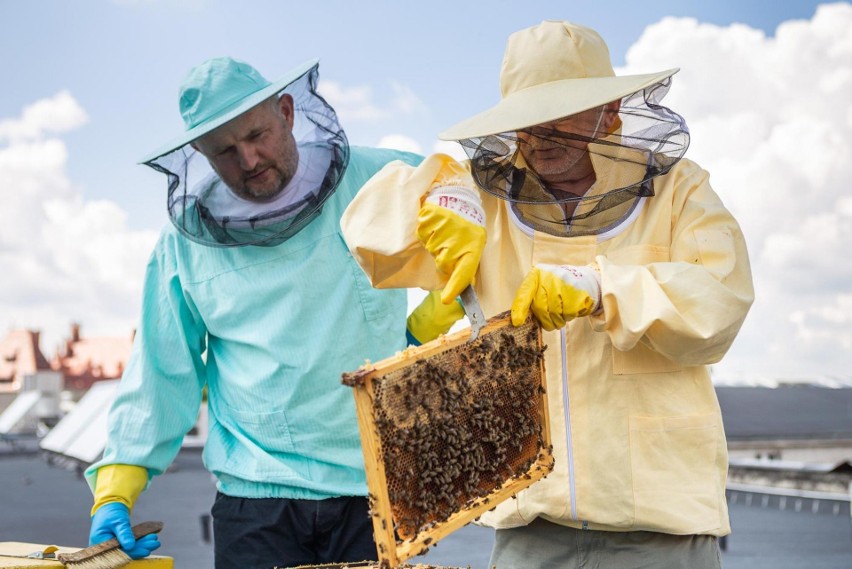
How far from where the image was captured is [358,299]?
9.65 feet

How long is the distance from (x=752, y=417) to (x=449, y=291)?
16.6 m

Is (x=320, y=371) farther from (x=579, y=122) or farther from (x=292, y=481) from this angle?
(x=579, y=122)

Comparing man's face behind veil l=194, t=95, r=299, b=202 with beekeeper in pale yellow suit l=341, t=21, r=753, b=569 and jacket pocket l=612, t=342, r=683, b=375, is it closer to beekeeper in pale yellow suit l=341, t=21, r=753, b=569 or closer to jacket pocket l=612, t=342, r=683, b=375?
beekeeper in pale yellow suit l=341, t=21, r=753, b=569

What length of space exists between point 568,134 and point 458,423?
718 mm

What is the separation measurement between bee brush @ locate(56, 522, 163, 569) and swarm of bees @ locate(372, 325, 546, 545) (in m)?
1.07

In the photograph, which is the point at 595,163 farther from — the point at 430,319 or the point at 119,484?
the point at 119,484

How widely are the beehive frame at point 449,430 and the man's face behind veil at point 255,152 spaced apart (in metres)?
1.34

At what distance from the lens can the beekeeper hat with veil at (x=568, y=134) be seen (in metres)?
2.07

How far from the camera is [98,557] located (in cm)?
242

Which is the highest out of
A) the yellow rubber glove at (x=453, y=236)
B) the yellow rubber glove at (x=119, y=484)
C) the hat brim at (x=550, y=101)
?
the hat brim at (x=550, y=101)

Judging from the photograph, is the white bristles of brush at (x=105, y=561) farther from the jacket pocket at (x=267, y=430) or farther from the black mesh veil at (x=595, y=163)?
the black mesh veil at (x=595, y=163)

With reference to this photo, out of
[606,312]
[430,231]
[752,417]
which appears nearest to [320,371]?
[430,231]

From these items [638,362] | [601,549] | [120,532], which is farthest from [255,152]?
[601,549]

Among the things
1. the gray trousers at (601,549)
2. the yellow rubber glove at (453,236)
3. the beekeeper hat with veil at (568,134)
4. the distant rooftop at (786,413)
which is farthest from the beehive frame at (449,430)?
the distant rooftop at (786,413)
